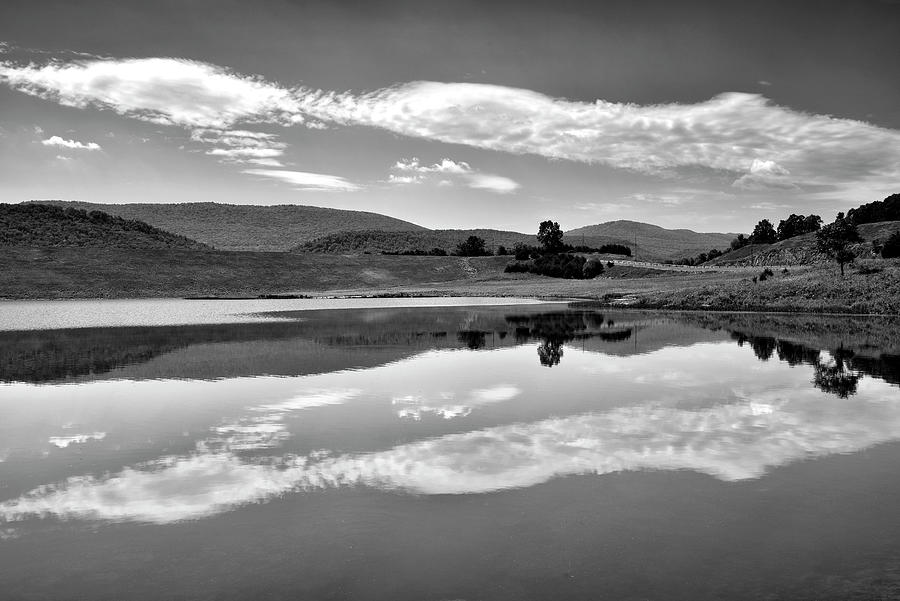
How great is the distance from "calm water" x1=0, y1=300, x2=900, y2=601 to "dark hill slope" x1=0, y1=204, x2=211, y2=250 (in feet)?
353

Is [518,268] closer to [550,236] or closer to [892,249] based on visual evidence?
[550,236]

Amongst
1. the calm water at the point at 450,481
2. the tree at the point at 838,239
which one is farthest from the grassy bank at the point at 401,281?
the calm water at the point at 450,481

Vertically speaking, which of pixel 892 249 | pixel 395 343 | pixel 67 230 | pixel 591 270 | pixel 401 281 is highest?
pixel 67 230

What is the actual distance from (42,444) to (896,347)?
30349 millimetres

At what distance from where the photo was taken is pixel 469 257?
479 ft

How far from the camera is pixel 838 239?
60.8m

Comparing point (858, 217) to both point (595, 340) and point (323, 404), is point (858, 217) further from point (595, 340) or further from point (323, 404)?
point (323, 404)

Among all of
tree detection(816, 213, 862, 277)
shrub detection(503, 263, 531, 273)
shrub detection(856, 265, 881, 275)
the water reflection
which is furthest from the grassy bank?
the water reflection

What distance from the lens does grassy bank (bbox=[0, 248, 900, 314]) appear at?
56250 mm

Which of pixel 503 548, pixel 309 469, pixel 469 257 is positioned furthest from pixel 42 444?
pixel 469 257

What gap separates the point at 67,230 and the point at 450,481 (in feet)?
445

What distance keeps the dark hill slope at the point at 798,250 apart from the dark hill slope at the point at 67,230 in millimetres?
115043

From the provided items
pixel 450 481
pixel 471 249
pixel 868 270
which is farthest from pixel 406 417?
pixel 471 249

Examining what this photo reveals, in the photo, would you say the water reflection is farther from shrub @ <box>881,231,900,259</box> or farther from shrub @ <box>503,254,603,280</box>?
shrub @ <box>503,254,603,280</box>
